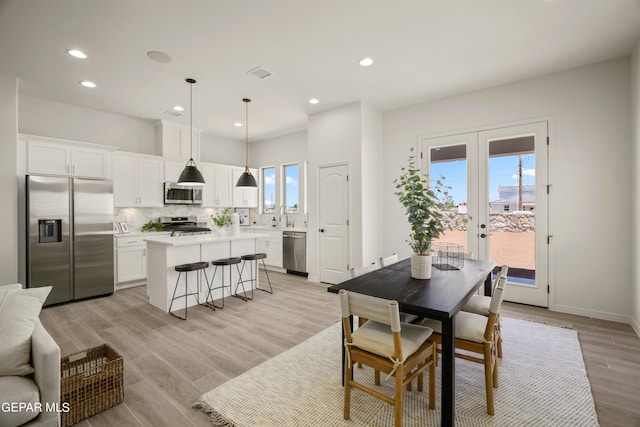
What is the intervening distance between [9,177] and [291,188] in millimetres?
4776

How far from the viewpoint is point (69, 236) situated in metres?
4.31

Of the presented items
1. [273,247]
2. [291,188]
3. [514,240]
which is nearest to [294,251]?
[273,247]

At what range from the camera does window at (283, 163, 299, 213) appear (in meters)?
7.10

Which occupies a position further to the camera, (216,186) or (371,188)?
(216,186)

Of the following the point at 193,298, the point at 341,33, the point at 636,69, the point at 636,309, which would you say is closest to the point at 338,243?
the point at 193,298

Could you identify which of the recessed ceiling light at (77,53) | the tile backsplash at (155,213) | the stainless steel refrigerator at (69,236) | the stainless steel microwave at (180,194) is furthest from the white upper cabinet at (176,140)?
the recessed ceiling light at (77,53)

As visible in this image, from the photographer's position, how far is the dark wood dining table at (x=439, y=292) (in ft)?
5.57

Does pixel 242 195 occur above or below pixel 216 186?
below

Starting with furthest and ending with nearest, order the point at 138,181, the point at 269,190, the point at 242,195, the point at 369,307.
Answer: the point at 269,190 → the point at 242,195 → the point at 138,181 → the point at 369,307

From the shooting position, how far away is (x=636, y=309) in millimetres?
3225

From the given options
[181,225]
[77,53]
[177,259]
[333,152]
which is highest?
[77,53]

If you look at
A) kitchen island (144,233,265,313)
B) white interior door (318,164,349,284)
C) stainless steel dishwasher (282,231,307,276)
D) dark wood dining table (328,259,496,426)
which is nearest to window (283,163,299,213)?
stainless steel dishwasher (282,231,307,276)

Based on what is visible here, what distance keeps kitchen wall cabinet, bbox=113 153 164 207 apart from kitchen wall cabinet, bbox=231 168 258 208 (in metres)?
1.73

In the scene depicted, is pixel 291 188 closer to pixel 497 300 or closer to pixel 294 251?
pixel 294 251
